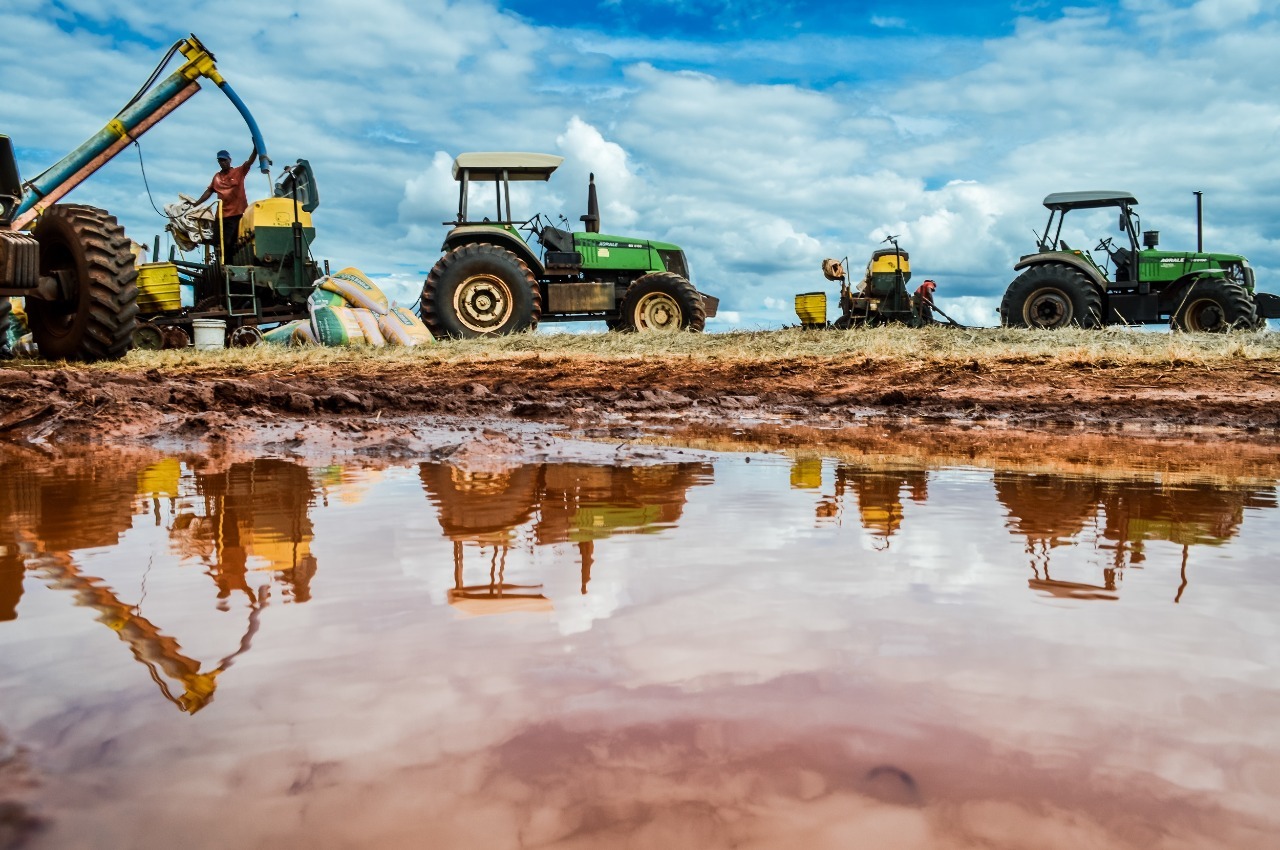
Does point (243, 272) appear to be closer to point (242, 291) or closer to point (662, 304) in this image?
point (242, 291)

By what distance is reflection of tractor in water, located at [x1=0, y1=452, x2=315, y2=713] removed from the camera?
3.84ft

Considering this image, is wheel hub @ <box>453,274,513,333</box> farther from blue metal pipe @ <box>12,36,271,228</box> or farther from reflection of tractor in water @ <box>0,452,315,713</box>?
reflection of tractor in water @ <box>0,452,315,713</box>

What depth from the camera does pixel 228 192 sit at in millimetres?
15414

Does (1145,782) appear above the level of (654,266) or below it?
below

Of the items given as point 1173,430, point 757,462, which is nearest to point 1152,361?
point 1173,430

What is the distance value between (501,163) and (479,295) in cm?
204

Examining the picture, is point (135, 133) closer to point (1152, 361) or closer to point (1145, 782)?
point (1152, 361)

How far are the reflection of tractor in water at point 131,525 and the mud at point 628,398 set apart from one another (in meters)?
0.96

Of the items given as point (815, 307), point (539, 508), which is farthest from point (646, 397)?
point (815, 307)

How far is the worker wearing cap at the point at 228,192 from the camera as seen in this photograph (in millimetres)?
15289

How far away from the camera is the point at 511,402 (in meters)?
6.12

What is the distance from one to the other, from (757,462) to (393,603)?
2273 mm

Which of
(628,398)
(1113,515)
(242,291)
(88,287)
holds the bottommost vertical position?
(1113,515)

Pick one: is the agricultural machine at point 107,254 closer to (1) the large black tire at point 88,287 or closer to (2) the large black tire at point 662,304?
(1) the large black tire at point 88,287
